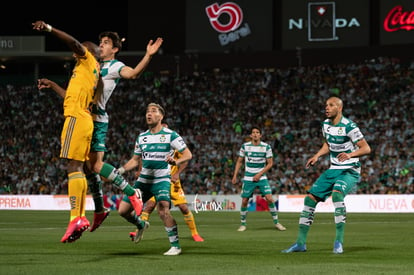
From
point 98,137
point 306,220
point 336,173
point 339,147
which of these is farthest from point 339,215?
point 98,137

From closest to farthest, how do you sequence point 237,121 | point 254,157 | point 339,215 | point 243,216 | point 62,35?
point 62,35, point 339,215, point 243,216, point 254,157, point 237,121

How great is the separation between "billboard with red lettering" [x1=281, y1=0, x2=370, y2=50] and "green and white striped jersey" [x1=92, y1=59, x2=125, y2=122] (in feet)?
126

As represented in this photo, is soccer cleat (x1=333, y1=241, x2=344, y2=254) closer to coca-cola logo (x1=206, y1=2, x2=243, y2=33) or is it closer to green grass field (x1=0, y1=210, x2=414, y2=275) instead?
green grass field (x1=0, y1=210, x2=414, y2=275)

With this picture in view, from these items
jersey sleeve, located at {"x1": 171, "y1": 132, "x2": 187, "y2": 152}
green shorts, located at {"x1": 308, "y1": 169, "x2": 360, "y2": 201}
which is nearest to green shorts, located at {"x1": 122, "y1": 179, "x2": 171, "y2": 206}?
jersey sleeve, located at {"x1": 171, "y1": 132, "x2": 187, "y2": 152}

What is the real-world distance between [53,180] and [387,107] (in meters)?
19.8

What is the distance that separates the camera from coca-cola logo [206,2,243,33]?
51688mm

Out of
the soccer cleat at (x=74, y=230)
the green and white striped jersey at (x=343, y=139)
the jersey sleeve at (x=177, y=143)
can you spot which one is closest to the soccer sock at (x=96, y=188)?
the soccer cleat at (x=74, y=230)

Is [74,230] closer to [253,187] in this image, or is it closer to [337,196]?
[337,196]

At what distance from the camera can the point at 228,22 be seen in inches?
2031

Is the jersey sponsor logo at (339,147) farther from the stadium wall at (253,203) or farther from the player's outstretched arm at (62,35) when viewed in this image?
the stadium wall at (253,203)

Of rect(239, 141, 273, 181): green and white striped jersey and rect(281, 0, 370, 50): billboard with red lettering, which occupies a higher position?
rect(281, 0, 370, 50): billboard with red lettering

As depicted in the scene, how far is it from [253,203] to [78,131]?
1164 inches

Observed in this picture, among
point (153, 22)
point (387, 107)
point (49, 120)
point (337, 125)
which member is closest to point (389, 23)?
point (387, 107)

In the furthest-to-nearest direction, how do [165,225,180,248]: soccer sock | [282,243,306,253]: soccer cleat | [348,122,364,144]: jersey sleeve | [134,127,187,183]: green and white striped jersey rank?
[134,127,187,183]: green and white striped jersey
[348,122,364,144]: jersey sleeve
[282,243,306,253]: soccer cleat
[165,225,180,248]: soccer sock
